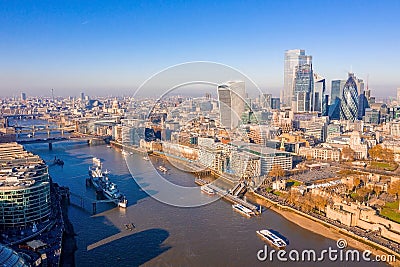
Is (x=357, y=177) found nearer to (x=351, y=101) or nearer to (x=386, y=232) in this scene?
(x=386, y=232)

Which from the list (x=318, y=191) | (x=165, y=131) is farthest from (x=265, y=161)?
(x=165, y=131)

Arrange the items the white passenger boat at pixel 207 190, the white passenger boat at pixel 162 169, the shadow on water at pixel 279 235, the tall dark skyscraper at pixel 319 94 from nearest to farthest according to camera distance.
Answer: the shadow on water at pixel 279 235 < the white passenger boat at pixel 207 190 < the white passenger boat at pixel 162 169 < the tall dark skyscraper at pixel 319 94

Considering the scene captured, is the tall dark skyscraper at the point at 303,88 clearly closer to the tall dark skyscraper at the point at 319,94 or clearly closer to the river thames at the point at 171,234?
the tall dark skyscraper at the point at 319,94

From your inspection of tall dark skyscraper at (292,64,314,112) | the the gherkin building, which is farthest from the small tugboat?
the the gherkin building

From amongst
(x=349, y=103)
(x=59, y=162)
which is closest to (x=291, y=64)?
(x=349, y=103)

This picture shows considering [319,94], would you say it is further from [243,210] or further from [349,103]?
[243,210]

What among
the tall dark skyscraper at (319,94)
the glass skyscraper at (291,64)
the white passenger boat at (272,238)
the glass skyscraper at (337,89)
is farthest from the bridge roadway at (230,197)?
the glass skyscraper at (337,89)
